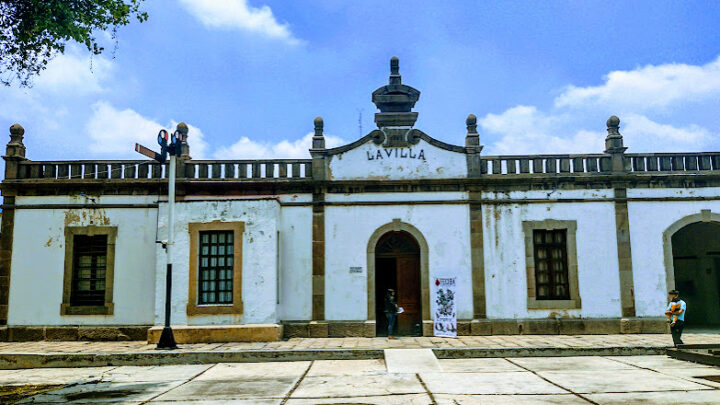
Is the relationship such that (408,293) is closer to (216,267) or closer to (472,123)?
(472,123)

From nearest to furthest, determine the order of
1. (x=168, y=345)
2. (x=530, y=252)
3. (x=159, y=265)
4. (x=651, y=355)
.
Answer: (x=651, y=355)
(x=168, y=345)
(x=159, y=265)
(x=530, y=252)

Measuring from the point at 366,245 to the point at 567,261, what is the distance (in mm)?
5474

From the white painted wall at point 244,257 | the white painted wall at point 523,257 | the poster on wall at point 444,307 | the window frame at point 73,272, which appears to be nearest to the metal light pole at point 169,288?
the white painted wall at point 244,257

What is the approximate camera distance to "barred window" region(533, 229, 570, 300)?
51.8 feet

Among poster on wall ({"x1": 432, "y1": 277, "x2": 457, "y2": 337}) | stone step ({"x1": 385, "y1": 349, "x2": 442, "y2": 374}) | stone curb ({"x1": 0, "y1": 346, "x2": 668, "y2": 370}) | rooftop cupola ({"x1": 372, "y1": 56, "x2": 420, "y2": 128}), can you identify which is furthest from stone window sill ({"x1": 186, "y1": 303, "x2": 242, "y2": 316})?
rooftop cupola ({"x1": 372, "y1": 56, "x2": 420, "y2": 128})

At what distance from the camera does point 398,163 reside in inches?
639

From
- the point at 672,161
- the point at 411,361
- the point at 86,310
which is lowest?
the point at 411,361

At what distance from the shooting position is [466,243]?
51.8 ft

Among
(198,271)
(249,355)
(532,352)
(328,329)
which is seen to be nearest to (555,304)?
(532,352)

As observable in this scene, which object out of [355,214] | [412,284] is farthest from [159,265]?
[412,284]

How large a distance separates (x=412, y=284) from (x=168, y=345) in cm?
A: 648

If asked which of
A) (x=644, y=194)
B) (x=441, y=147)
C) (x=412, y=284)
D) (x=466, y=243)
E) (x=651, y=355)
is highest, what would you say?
(x=441, y=147)

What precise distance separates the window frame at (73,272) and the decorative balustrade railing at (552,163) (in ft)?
34.1

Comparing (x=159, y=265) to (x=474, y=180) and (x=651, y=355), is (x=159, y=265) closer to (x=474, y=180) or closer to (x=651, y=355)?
(x=474, y=180)
